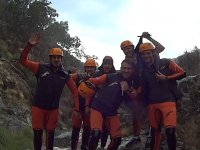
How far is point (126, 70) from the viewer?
913 cm

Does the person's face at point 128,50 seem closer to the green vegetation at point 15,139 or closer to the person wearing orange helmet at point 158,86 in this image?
the person wearing orange helmet at point 158,86

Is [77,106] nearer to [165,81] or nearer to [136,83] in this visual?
[136,83]

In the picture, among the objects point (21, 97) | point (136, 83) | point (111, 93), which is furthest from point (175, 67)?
point (21, 97)

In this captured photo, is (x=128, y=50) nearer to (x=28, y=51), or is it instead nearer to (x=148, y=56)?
(x=148, y=56)

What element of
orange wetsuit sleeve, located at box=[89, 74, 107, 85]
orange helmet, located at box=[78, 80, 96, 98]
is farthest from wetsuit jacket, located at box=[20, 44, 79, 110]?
orange wetsuit sleeve, located at box=[89, 74, 107, 85]

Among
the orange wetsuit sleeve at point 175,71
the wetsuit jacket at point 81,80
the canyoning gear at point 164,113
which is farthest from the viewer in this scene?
the wetsuit jacket at point 81,80

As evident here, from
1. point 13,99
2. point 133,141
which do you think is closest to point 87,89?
point 133,141

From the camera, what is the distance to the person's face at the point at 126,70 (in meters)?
9.13

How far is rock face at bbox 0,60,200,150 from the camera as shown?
34.3 ft

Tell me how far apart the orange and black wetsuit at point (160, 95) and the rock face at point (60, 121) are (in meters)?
1.40

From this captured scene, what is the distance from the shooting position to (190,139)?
10.4m

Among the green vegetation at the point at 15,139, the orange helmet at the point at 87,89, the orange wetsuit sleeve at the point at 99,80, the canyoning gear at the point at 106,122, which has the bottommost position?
the green vegetation at the point at 15,139

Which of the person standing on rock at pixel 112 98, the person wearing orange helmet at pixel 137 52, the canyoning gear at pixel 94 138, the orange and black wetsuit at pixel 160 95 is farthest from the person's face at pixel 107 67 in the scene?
the canyoning gear at pixel 94 138

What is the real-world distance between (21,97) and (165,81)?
46.1 ft
